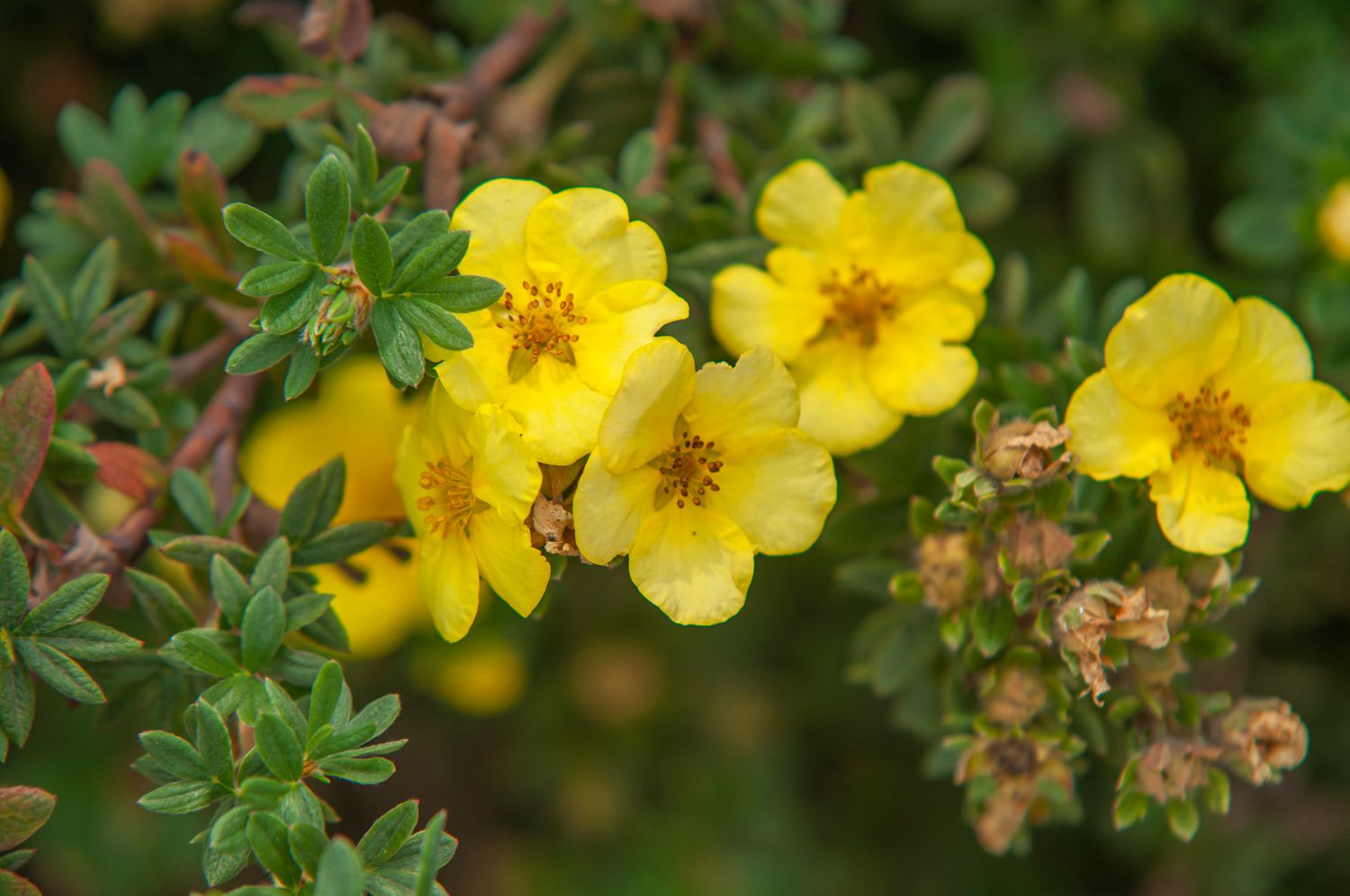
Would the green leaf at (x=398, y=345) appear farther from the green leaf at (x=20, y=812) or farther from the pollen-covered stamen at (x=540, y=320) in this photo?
the green leaf at (x=20, y=812)

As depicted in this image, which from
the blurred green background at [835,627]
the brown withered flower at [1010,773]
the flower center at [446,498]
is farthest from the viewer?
the blurred green background at [835,627]

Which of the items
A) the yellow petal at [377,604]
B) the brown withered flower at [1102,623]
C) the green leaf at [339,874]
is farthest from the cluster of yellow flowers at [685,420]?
the yellow petal at [377,604]

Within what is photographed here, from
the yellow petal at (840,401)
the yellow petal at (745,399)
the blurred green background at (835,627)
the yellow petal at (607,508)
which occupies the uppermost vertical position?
the yellow petal at (745,399)

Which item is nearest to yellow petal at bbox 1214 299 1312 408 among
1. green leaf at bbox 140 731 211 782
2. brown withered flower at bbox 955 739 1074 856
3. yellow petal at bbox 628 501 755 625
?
brown withered flower at bbox 955 739 1074 856

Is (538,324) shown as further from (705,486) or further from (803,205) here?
(803,205)

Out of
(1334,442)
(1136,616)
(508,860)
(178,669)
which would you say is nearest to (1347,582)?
(1334,442)

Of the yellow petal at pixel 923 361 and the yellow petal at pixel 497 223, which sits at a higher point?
the yellow petal at pixel 497 223
